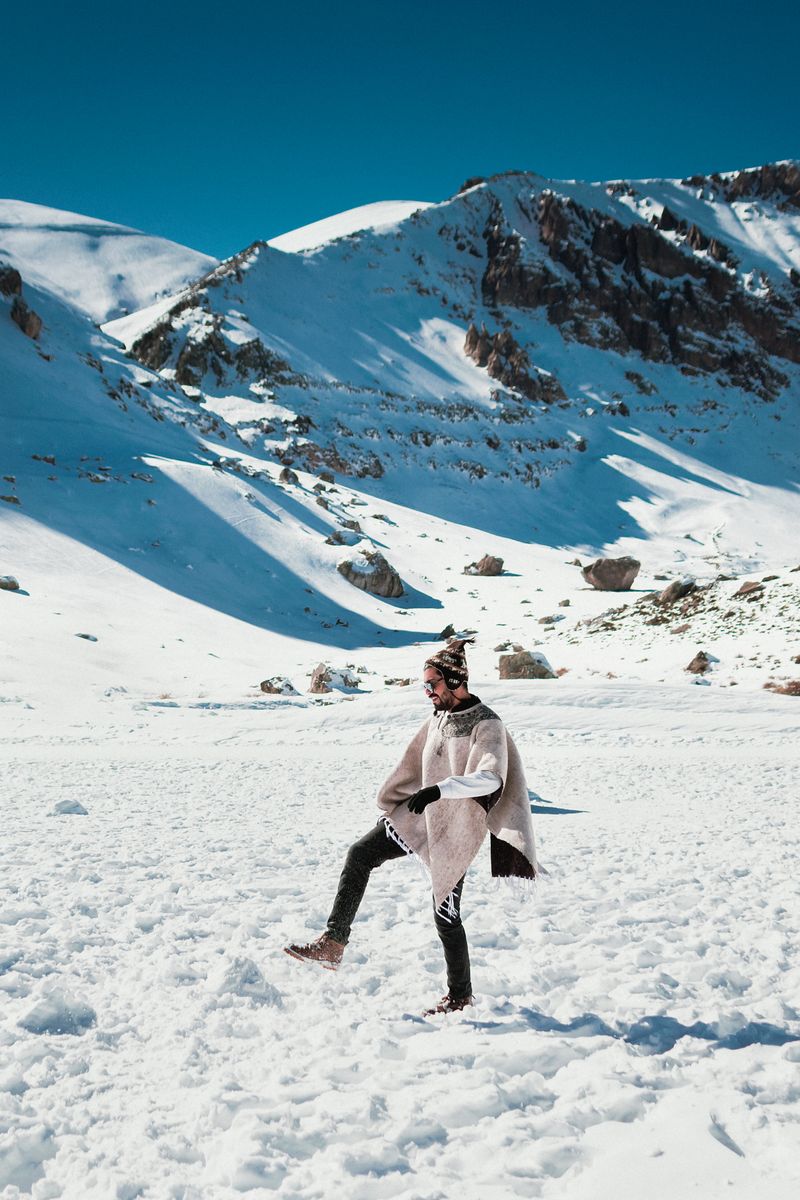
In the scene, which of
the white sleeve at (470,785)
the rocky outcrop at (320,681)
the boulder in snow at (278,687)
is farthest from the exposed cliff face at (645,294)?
the white sleeve at (470,785)

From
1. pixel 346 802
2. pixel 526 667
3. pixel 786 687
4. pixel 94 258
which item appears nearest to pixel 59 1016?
pixel 346 802

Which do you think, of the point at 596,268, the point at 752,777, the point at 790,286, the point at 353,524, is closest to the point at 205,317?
the point at 353,524

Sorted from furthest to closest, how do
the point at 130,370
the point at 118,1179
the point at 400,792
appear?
the point at 130,370
the point at 400,792
the point at 118,1179

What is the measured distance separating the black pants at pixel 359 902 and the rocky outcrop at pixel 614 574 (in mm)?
31322

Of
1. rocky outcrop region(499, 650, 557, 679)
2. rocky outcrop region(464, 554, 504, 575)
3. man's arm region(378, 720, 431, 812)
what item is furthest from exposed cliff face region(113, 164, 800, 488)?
man's arm region(378, 720, 431, 812)

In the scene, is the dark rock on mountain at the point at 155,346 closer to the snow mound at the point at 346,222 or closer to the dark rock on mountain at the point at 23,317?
the dark rock on mountain at the point at 23,317

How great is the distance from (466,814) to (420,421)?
62.6 metres

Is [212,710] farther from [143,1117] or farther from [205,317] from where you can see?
[205,317]

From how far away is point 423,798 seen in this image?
3441 millimetres

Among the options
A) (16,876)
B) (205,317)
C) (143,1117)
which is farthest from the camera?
(205,317)

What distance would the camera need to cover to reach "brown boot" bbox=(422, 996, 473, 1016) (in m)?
3.64

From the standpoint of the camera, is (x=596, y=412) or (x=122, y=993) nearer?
(x=122, y=993)

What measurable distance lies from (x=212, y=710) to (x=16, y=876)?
11441 millimetres

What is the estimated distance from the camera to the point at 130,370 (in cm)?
4853
